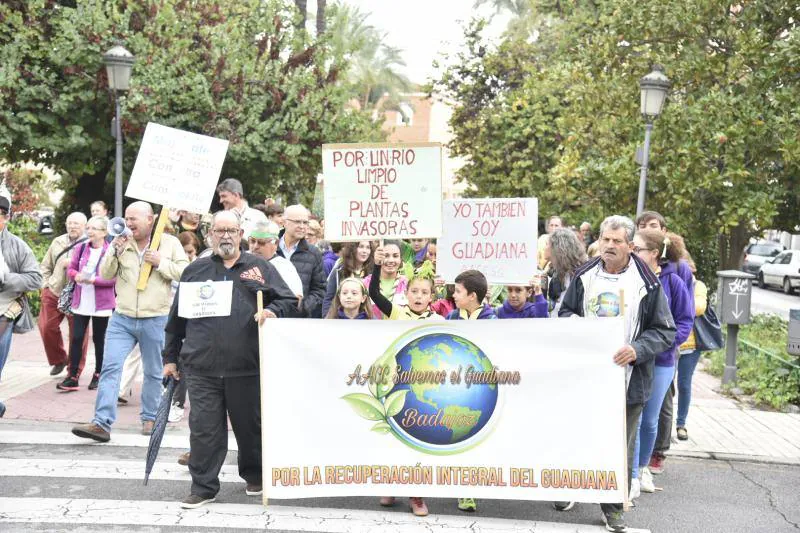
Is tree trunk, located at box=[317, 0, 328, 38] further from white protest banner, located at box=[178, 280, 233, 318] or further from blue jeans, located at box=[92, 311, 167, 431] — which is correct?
white protest banner, located at box=[178, 280, 233, 318]

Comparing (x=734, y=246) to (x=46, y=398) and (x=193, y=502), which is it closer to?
(x=46, y=398)

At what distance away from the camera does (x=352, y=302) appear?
6.66 metres

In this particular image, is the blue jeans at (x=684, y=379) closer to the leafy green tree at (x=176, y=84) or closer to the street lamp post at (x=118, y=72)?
the street lamp post at (x=118, y=72)

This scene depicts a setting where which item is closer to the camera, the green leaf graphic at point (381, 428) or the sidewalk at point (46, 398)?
the green leaf graphic at point (381, 428)

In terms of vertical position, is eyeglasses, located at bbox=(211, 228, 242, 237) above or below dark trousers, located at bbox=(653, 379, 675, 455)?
above

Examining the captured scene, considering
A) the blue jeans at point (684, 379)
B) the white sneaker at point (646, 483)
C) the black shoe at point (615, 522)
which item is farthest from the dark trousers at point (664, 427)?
the black shoe at point (615, 522)

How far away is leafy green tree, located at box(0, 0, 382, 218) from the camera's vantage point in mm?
17141

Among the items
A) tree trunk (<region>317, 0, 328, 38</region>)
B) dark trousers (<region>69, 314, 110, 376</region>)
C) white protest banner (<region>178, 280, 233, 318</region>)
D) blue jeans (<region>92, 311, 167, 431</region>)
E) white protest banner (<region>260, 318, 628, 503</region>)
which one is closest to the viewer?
white protest banner (<region>260, 318, 628, 503</region>)

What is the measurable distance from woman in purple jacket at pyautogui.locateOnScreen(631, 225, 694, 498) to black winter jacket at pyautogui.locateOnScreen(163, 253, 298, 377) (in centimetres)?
245

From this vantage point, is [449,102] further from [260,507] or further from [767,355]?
[260,507]

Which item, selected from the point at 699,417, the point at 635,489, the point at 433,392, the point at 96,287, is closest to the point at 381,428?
the point at 433,392

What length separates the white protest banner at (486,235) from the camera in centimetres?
772

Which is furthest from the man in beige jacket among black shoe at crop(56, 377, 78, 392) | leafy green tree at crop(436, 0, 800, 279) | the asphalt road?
leafy green tree at crop(436, 0, 800, 279)

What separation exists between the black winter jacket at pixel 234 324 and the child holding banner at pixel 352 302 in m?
0.35
